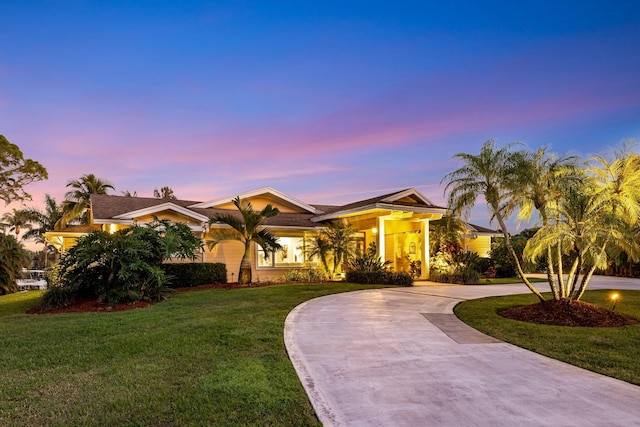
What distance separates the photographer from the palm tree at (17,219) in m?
36.9

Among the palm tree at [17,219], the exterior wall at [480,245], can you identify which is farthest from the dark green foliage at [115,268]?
the palm tree at [17,219]

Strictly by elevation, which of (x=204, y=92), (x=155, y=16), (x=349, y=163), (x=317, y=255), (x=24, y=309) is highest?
(x=155, y=16)

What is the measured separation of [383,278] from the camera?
51.4 ft

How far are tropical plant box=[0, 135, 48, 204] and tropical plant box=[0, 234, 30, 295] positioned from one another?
4.44m

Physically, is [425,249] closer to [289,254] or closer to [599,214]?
[289,254]

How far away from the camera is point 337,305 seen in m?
10.1

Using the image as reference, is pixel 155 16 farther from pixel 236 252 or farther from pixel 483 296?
pixel 483 296

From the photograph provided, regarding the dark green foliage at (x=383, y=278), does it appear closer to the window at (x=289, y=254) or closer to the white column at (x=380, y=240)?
the white column at (x=380, y=240)

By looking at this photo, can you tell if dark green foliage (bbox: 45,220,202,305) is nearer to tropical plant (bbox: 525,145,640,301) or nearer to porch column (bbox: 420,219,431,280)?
tropical plant (bbox: 525,145,640,301)

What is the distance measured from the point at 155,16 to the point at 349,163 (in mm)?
12883

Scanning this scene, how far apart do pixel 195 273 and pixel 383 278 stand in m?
7.15

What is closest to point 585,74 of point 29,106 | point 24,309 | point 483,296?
point 483,296

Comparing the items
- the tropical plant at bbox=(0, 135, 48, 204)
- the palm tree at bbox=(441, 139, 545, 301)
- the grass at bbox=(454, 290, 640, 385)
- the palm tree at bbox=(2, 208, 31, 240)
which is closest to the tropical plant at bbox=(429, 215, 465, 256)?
the palm tree at bbox=(441, 139, 545, 301)

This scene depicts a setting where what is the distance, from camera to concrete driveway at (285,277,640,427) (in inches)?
143
